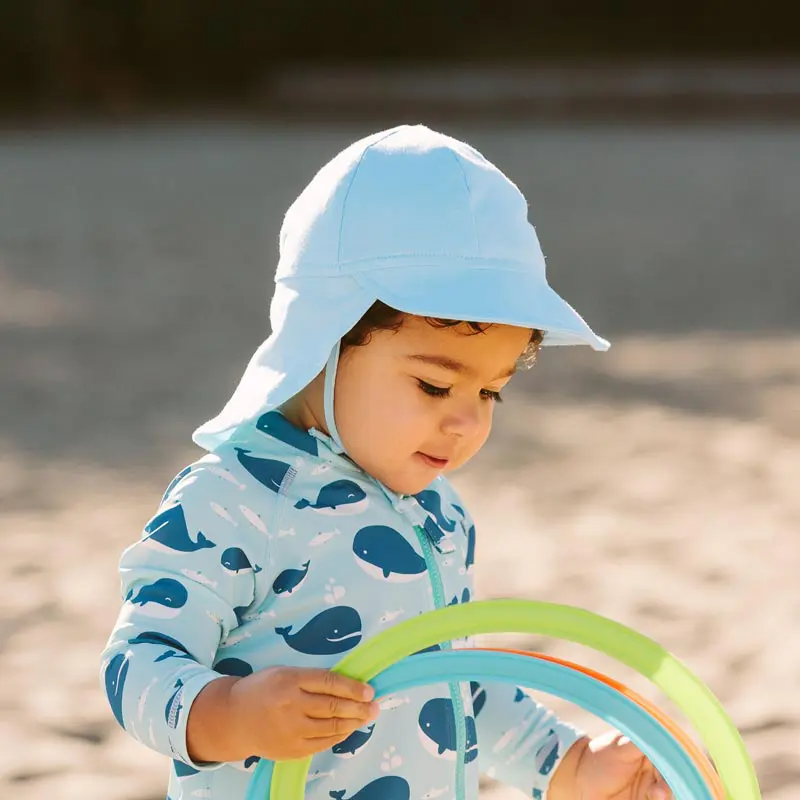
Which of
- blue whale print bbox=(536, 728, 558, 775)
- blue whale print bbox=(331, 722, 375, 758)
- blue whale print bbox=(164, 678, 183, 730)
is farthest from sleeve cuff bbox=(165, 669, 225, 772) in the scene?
blue whale print bbox=(536, 728, 558, 775)

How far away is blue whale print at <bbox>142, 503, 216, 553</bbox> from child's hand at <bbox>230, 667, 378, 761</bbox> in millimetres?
199

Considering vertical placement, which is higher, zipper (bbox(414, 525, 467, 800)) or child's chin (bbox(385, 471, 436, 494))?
child's chin (bbox(385, 471, 436, 494))

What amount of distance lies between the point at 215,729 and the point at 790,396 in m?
4.71

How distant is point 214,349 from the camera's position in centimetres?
699

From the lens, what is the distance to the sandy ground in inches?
142

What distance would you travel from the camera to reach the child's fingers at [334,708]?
5.49 ft

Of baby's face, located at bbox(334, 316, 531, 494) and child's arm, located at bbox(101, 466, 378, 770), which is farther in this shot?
baby's face, located at bbox(334, 316, 531, 494)

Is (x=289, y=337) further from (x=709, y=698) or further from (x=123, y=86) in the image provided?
(x=123, y=86)

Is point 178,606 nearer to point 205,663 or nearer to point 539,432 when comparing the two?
point 205,663

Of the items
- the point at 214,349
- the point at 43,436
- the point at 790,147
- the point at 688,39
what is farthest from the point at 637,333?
the point at 688,39

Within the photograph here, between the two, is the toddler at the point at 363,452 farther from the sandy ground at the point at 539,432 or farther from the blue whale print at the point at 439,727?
the sandy ground at the point at 539,432

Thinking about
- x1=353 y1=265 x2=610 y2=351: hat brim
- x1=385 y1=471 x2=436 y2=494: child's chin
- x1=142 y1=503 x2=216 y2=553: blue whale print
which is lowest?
x1=142 y1=503 x2=216 y2=553: blue whale print

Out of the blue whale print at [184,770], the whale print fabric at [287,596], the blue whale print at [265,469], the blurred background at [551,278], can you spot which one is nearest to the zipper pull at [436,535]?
the whale print fabric at [287,596]

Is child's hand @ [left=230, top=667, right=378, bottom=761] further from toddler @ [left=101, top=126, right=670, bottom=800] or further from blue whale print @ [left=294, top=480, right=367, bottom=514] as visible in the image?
blue whale print @ [left=294, top=480, right=367, bottom=514]
